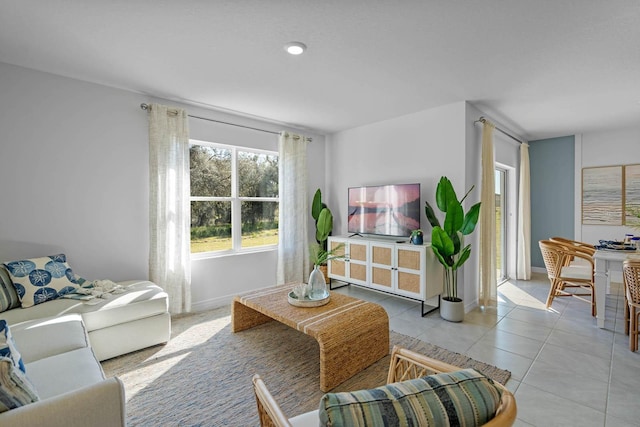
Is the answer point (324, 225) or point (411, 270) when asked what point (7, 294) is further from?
point (411, 270)

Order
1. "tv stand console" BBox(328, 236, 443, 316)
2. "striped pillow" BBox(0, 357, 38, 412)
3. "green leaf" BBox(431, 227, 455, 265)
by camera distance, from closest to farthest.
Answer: "striped pillow" BBox(0, 357, 38, 412) → "green leaf" BBox(431, 227, 455, 265) → "tv stand console" BBox(328, 236, 443, 316)

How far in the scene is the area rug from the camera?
186 centimetres

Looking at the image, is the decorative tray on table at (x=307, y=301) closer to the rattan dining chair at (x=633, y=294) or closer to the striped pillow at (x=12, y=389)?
the striped pillow at (x=12, y=389)

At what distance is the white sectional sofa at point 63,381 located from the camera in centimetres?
103

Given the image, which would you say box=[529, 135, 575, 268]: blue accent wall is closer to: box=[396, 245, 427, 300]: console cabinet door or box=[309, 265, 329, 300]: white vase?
box=[396, 245, 427, 300]: console cabinet door

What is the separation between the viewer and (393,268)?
3.69 metres

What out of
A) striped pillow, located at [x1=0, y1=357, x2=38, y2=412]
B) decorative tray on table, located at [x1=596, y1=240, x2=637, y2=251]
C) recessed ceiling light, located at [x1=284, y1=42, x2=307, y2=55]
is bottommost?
striped pillow, located at [x1=0, y1=357, x2=38, y2=412]

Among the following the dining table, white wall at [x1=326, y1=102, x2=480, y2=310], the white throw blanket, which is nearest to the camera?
the white throw blanket

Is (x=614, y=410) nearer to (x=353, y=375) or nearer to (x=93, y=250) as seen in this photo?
(x=353, y=375)

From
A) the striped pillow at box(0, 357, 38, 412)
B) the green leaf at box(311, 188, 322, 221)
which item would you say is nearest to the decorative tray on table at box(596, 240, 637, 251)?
the green leaf at box(311, 188, 322, 221)

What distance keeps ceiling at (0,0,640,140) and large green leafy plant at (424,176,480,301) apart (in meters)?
1.14

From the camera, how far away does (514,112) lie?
3.88 metres

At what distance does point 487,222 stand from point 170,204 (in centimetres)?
384

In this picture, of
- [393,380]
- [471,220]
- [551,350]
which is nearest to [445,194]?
[471,220]
